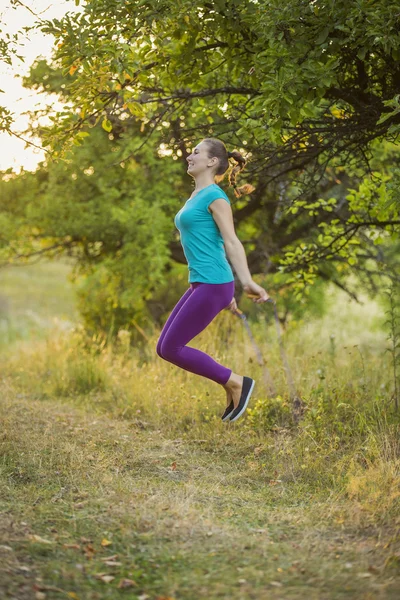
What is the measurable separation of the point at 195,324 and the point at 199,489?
1146 mm

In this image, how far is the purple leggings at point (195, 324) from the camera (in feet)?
16.4

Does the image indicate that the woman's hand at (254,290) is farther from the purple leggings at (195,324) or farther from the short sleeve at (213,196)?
the short sleeve at (213,196)

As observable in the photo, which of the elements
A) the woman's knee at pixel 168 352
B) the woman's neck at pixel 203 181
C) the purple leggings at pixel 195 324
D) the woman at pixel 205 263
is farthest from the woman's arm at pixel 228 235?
the woman's knee at pixel 168 352

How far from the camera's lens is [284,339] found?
946 centimetres

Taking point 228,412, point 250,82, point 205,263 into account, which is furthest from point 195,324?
point 250,82

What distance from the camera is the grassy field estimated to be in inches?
140

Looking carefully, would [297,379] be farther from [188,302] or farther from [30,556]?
[30,556]

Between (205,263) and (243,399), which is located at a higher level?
(205,263)

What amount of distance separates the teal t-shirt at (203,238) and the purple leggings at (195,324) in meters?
0.07

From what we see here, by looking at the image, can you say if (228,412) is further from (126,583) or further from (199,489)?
(126,583)

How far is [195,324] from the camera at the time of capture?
5.09 m

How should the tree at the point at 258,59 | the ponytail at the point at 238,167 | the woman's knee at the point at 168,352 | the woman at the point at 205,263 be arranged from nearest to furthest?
1. the tree at the point at 258,59
2. the woman at the point at 205,263
3. the woman's knee at the point at 168,352
4. the ponytail at the point at 238,167

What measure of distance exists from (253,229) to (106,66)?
669cm

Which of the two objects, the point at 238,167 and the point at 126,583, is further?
the point at 238,167
